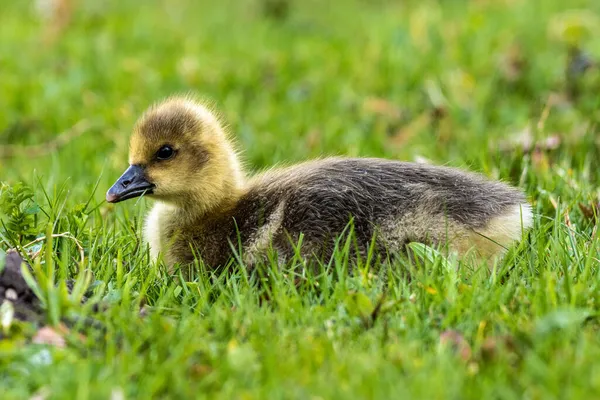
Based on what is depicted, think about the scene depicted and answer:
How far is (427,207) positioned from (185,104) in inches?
47.5

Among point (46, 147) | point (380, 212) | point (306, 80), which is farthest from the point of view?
point (306, 80)

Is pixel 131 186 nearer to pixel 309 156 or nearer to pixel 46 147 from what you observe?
pixel 309 156

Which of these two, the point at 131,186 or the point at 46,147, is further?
the point at 46,147

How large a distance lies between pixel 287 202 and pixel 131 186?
699mm

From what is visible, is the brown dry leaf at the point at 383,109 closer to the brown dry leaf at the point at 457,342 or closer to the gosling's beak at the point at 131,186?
the gosling's beak at the point at 131,186

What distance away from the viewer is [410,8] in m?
9.95

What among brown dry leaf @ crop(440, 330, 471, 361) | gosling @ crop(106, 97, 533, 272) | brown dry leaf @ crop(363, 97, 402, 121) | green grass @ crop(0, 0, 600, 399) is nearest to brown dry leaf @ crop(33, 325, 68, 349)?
green grass @ crop(0, 0, 600, 399)

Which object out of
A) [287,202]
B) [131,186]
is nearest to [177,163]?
[131,186]

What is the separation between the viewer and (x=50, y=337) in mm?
2918

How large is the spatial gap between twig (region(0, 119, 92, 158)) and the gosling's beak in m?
2.21

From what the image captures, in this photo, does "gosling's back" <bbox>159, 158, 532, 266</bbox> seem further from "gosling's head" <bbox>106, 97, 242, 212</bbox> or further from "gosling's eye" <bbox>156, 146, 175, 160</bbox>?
"gosling's eye" <bbox>156, 146, 175, 160</bbox>

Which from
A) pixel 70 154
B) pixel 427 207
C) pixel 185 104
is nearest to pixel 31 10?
pixel 70 154

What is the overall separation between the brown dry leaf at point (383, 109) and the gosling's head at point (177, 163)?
278 cm

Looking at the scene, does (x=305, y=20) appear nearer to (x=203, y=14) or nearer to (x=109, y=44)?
(x=203, y=14)
